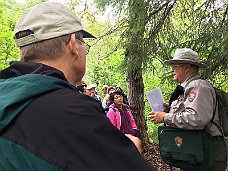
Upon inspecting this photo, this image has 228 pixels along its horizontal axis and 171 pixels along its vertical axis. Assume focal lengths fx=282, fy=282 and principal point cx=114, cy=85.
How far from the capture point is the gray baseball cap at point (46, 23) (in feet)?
3.76

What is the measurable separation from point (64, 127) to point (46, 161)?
108 mm

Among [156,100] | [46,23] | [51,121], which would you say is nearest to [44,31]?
[46,23]

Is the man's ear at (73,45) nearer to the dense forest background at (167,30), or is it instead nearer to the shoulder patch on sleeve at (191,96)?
the shoulder patch on sleeve at (191,96)

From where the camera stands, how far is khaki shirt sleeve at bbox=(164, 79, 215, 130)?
2652 millimetres

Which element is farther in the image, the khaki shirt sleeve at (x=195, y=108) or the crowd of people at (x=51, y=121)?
the khaki shirt sleeve at (x=195, y=108)

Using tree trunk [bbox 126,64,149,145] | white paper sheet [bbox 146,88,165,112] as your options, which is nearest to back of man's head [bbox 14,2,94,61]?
white paper sheet [bbox 146,88,165,112]

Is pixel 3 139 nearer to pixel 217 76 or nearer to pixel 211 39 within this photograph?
pixel 211 39

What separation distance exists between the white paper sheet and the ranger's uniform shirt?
0.27 meters

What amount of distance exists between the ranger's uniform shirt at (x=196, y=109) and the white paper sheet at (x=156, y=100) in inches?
10.8

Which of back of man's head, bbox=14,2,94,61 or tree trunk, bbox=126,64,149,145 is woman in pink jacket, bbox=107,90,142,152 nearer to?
tree trunk, bbox=126,64,149,145

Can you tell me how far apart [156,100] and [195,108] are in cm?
57

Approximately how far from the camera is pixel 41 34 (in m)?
1.14

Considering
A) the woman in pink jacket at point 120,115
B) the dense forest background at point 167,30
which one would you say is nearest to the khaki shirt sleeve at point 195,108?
the dense forest background at point 167,30

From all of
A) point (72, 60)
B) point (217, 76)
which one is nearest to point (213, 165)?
point (72, 60)
